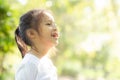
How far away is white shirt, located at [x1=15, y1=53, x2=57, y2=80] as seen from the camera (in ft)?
4.40

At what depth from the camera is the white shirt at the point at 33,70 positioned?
52.8 inches

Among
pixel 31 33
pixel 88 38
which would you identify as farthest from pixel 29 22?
pixel 88 38

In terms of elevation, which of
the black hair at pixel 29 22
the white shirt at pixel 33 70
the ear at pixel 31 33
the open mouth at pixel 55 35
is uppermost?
the black hair at pixel 29 22

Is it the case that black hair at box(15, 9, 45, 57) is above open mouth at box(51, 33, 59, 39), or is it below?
above

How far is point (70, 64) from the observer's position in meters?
5.46

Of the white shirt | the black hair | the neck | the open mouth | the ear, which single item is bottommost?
the white shirt

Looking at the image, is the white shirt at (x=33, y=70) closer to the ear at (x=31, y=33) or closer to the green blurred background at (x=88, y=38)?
the ear at (x=31, y=33)

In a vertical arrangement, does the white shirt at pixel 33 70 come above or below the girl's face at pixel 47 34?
below

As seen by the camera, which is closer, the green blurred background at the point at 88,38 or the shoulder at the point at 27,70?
the shoulder at the point at 27,70

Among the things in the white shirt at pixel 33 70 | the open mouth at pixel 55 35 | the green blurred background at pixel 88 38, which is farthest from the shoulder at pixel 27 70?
the green blurred background at pixel 88 38

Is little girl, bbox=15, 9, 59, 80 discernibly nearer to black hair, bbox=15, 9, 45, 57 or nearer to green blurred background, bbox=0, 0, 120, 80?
black hair, bbox=15, 9, 45, 57

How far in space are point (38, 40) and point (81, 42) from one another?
365 cm

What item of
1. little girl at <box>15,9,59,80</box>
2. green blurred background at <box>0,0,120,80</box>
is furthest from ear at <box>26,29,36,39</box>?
green blurred background at <box>0,0,120,80</box>

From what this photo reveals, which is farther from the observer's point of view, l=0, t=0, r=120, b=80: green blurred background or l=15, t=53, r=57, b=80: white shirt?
l=0, t=0, r=120, b=80: green blurred background
